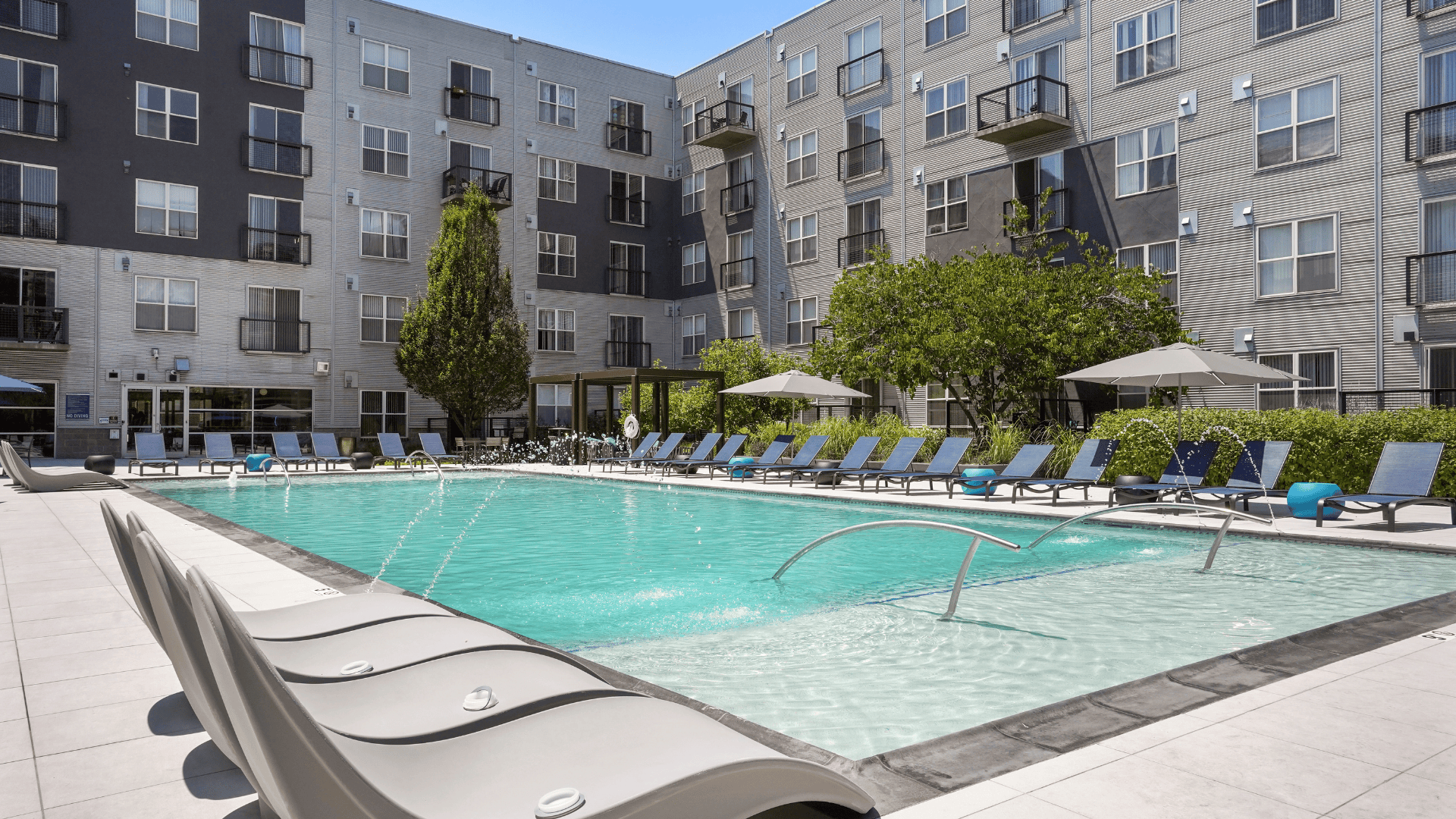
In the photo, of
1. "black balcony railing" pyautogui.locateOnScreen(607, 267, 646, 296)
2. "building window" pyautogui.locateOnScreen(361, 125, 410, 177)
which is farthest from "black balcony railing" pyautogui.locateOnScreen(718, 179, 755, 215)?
"building window" pyautogui.locateOnScreen(361, 125, 410, 177)

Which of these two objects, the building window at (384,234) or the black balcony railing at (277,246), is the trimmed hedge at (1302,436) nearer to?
the building window at (384,234)

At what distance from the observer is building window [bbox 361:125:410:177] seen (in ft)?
94.6

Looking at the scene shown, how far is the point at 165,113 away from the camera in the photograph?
1014 inches

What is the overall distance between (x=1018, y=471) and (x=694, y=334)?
21082 mm

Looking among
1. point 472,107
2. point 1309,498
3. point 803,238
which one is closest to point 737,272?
point 803,238

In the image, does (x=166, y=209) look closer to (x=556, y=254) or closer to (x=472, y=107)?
(x=472, y=107)

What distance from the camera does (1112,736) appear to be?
10.6 feet

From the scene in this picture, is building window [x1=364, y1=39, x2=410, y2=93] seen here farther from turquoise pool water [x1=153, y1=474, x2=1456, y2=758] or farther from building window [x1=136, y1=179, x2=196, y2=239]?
turquoise pool water [x1=153, y1=474, x2=1456, y2=758]

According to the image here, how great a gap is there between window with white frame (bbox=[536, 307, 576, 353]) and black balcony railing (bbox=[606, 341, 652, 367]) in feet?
4.70

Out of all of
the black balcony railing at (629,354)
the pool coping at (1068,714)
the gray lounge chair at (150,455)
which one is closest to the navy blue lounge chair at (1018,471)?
→ the pool coping at (1068,714)

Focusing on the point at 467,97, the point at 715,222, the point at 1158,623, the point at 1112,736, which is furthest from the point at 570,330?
the point at 1112,736

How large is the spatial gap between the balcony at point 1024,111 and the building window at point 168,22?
21.9 m

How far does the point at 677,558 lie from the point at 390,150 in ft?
81.7

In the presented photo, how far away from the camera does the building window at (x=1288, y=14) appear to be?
18.2 m
